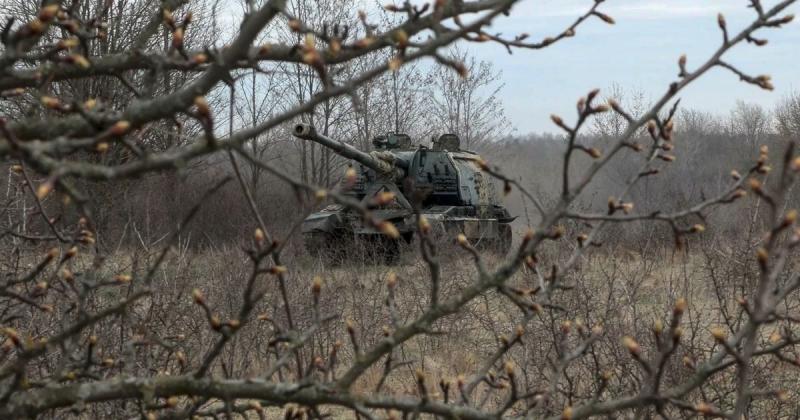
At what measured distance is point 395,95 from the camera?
2761 centimetres

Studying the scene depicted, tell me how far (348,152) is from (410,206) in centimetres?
199

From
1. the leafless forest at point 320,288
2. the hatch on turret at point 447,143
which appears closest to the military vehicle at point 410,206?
the hatch on turret at point 447,143

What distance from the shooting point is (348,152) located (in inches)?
549

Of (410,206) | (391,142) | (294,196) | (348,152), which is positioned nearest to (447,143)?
(391,142)

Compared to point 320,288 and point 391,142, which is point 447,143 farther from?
point 320,288

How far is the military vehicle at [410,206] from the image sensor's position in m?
15.6

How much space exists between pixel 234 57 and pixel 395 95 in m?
25.8

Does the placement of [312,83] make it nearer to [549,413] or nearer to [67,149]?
[549,413]

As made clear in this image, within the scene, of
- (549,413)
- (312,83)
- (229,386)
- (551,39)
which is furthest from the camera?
(312,83)

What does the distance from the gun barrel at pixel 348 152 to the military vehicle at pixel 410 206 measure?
22 millimetres

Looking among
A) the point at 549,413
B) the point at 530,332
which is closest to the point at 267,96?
the point at 530,332

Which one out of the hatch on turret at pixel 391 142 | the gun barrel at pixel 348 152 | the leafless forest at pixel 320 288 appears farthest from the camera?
the hatch on turret at pixel 391 142

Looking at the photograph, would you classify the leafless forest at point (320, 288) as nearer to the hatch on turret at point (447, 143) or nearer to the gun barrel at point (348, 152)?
the gun barrel at point (348, 152)

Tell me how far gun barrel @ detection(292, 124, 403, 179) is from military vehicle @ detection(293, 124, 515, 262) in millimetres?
22
